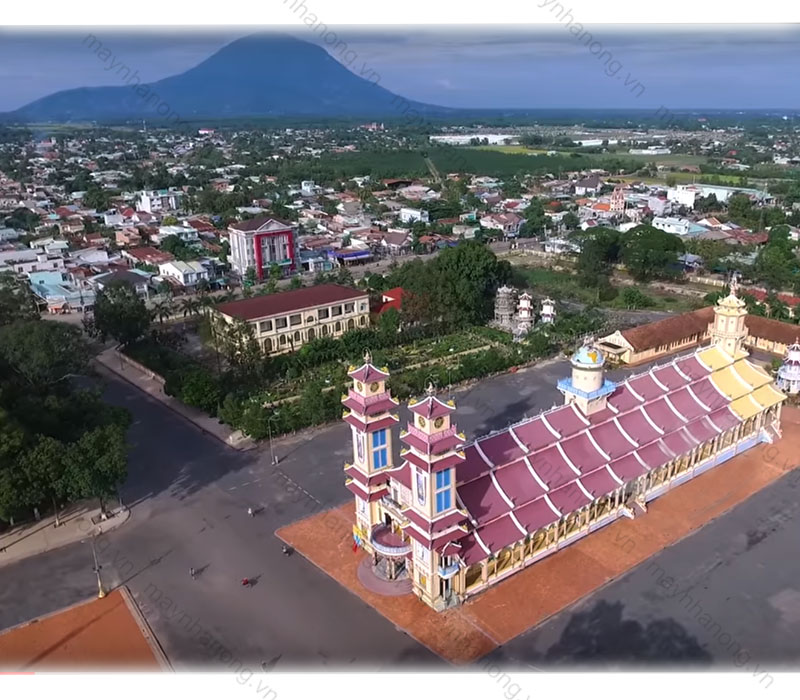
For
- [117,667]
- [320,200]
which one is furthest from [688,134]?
[117,667]

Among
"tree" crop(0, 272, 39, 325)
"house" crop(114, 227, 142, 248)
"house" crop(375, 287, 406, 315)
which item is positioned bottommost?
A: "house" crop(114, 227, 142, 248)

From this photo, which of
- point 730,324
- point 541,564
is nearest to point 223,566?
point 541,564

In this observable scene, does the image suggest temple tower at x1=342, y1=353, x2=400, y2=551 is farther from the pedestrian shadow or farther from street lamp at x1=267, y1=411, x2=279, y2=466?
street lamp at x1=267, y1=411, x2=279, y2=466

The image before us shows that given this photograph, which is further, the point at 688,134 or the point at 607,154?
the point at 688,134

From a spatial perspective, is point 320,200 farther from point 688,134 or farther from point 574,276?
point 688,134

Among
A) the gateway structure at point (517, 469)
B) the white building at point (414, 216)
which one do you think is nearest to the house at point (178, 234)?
the white building at point (414, 216)

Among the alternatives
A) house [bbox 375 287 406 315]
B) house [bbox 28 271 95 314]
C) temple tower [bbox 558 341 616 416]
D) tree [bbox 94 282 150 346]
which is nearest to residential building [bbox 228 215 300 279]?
house [bbox 28 271 95 314]
